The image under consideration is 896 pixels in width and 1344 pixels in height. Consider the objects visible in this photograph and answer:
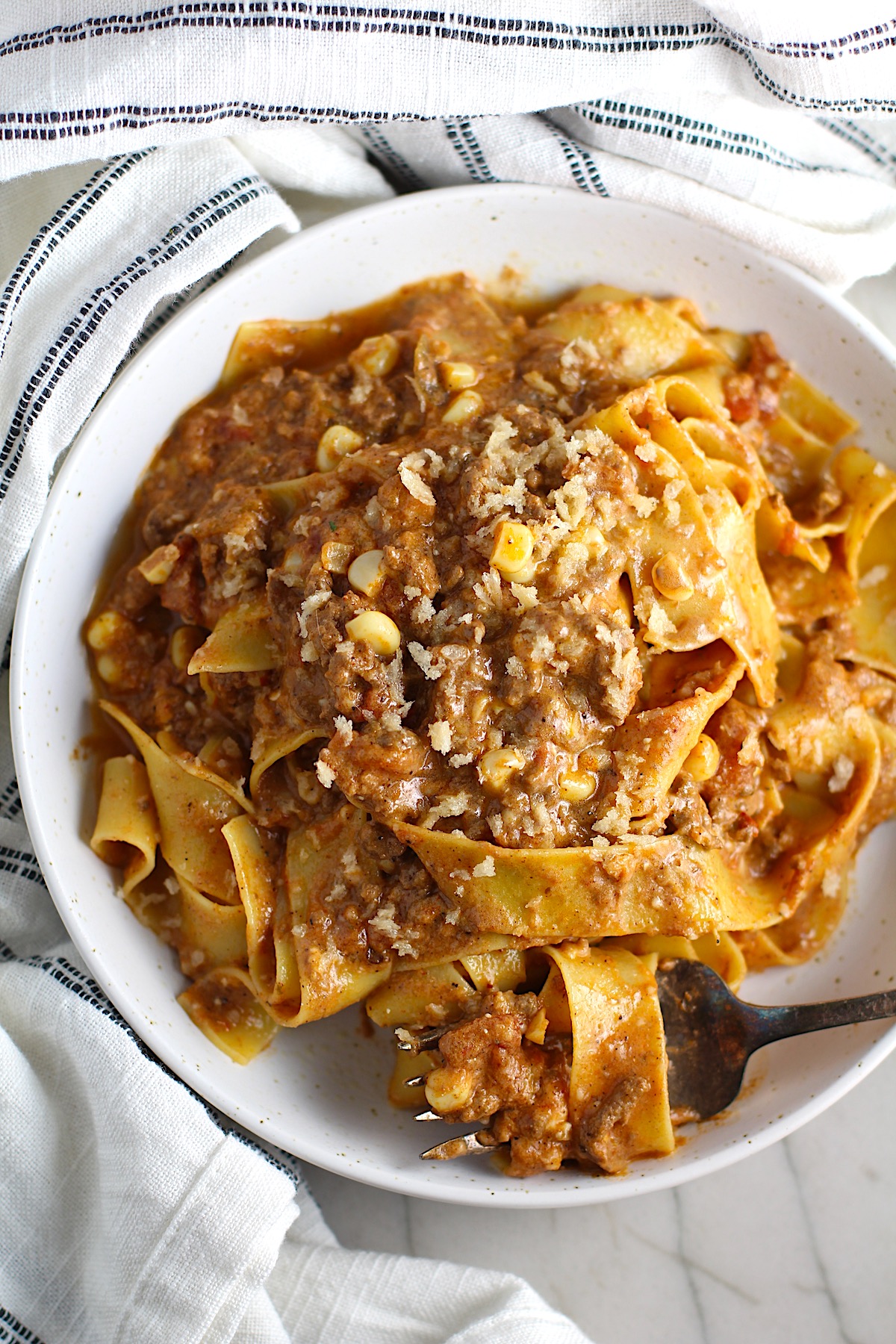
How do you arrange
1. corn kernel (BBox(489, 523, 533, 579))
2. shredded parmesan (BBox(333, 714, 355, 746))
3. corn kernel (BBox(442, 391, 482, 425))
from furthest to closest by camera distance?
corn kernel (BBox(442, 391, 482, 425)) → shredded parmesan (BBox(333, 714, 355, 746)) → corn kernel (BBox(489, 523, 533, 579))

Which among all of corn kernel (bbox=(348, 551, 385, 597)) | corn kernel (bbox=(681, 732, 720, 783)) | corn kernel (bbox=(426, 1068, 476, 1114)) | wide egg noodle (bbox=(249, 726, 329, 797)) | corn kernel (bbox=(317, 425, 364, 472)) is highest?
corn kernel (bbox=(317, 425, 364, 472))

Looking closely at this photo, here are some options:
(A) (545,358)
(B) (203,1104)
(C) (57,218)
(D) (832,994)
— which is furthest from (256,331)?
(D) (832,994)

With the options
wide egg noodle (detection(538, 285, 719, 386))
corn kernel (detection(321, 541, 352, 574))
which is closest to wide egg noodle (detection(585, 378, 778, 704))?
wide egg noodle (detection(538, 285, 719, 386))

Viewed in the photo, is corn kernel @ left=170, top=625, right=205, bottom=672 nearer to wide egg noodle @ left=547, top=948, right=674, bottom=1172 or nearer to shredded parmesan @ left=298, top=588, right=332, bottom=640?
shredded parmesan @ left=298, top=588, right=332, bottom=640

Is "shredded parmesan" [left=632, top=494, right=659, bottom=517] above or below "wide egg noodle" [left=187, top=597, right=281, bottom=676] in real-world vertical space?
below

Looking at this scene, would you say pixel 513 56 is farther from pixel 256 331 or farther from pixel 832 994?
pixel 832 994

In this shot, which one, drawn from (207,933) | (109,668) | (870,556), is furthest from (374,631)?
(870,556)
